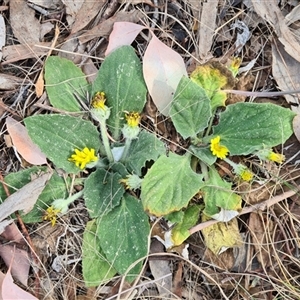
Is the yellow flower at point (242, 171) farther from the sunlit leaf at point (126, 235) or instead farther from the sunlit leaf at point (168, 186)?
the sunlit leaf at point (126, 235)

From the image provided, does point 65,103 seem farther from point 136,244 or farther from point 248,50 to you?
point 248,50

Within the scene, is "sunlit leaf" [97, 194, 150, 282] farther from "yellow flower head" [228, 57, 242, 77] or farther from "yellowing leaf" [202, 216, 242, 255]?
"yellow flower head" [228, 57, 242, 77]

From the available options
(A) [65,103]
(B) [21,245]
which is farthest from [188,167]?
(B) [21,245]

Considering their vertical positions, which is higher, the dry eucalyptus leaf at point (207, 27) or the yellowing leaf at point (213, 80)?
the dry eucalyptus leaf at point (207, 27)

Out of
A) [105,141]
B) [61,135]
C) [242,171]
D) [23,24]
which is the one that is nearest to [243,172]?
[242,171]

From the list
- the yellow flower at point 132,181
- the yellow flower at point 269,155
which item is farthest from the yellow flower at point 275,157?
the yellow flower at point 132,181

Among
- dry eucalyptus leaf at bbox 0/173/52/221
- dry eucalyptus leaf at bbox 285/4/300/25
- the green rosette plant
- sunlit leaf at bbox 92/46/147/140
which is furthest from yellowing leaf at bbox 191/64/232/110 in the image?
dry eucalyptus leaf at bbox 0/173/52/221
